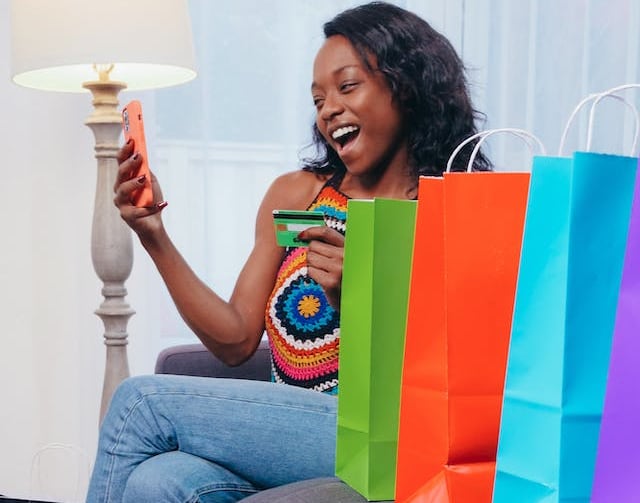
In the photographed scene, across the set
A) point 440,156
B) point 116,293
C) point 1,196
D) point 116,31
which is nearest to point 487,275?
point 440,156

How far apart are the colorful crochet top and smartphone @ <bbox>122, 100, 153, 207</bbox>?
0.27 m

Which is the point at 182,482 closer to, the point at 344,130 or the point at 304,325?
the point at 304,325

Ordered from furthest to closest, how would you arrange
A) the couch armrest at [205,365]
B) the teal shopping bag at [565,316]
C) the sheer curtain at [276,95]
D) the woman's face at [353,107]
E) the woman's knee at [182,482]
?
the sheer curtain at [276,95] → the couch armrest at [205,365] → the woman's face at [353,107] → the woman's knee at [182,482] → the teal shopping bag at [565,316]

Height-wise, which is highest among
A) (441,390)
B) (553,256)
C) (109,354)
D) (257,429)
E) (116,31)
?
(116,31)

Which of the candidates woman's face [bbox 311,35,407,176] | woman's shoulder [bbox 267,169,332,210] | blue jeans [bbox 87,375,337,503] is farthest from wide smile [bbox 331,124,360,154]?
blue jeans [bbox 87,375,337,503]

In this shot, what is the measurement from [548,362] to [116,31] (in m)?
1.34

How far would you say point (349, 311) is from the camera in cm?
81

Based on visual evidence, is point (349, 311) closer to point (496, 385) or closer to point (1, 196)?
point (496, 385)

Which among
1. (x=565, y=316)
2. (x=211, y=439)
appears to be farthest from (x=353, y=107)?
(x=565, y=316)

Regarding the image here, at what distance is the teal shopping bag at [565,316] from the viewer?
1.84 ft

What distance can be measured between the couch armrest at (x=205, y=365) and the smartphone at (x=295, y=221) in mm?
591

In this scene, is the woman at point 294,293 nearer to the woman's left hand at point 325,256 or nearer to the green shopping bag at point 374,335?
the woman's left hand at point 325,256

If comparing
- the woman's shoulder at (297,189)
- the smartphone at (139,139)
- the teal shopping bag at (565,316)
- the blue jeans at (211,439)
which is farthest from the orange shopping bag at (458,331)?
the woman's shoulder at (297,189)

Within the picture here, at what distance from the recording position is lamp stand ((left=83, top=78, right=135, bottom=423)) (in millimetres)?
1885
